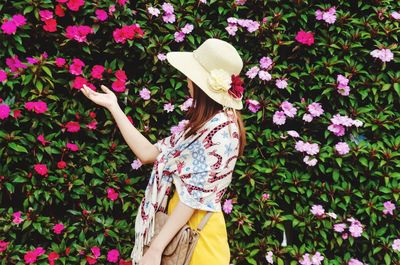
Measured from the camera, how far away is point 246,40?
10.8 ft

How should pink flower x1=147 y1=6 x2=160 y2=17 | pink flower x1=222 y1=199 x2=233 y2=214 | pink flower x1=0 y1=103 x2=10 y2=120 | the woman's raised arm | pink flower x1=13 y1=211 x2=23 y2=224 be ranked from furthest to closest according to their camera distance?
pink flower x1=222 y1=199 x2=233 y2=214
pink flower x1=147 y1=6 x2=160 y2=17
pink flower x1=13 y1=211 x2=23 y2=224
pink flower x1=0 y1=103 x2=10 y2=120
the woman's raised arm

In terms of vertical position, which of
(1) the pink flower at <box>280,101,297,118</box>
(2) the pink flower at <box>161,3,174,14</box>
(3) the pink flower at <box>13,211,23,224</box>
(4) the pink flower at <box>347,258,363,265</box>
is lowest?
(4) the pink flower at <box>347,258,363,265</box>

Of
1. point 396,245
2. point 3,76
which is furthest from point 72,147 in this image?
point 396,245

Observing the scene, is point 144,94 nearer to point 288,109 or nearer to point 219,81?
point 288,109

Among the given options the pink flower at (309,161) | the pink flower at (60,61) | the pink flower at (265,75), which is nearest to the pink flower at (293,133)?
the pink flower at (309,161)

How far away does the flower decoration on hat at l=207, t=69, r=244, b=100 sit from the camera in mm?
2041

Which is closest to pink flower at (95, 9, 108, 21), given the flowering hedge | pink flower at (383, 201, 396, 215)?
the flowering hedge

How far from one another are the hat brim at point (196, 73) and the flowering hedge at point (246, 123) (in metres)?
0.88

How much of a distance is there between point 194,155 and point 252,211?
4.19 feet

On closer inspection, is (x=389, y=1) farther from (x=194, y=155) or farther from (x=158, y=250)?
(x=158, y=250)

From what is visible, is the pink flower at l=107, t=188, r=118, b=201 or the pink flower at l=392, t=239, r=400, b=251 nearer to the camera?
the pink flower at l=107, t=188, r=118, b=201

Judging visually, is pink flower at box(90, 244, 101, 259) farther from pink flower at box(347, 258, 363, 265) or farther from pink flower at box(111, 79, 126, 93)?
pink flower at box(347, 258, 363, 265)

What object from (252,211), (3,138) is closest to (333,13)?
(252,211)

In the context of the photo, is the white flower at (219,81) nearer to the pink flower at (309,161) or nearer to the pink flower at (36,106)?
the pink flower at (36,106)
